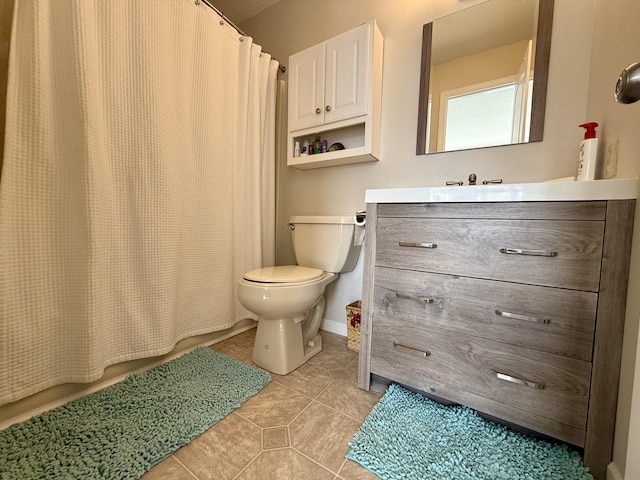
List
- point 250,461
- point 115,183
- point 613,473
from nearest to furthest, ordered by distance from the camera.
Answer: point 613,473 → point 250,461 → point 115,183

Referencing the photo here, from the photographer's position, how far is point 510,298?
0.74m

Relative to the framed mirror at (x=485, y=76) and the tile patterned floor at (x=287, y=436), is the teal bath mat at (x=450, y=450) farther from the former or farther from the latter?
the framed mirror at (x=485, y=76)

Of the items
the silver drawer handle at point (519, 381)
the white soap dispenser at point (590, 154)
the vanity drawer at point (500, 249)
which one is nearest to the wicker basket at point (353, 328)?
the vanity drawer at point (500, 249)

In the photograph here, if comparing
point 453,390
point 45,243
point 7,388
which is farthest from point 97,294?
point 453,390

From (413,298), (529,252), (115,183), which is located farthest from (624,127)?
(115,183)

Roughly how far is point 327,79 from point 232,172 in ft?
2.45

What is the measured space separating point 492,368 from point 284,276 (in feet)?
2.68

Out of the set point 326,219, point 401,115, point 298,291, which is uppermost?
point 401,115

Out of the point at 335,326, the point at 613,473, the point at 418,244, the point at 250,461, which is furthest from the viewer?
the point at 335,326

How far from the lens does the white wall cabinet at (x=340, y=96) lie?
4.25 feet

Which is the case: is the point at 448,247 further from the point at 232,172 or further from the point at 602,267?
the point at 232,172

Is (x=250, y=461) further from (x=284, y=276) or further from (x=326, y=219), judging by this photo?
(x=326, y=219)

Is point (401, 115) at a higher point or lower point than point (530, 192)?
higher

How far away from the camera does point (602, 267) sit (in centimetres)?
64
